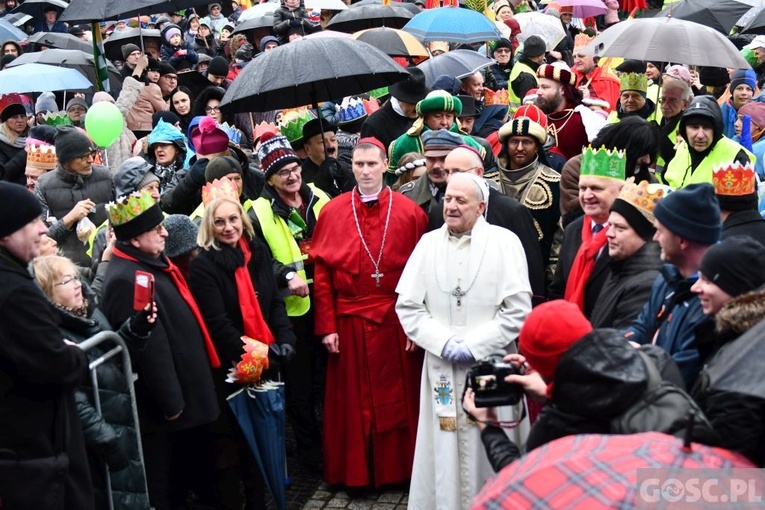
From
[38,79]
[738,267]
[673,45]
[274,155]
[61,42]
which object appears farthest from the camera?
[61,42]

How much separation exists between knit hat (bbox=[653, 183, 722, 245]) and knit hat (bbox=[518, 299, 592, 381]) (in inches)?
37.4

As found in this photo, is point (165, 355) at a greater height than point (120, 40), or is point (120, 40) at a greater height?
point (120, 40)

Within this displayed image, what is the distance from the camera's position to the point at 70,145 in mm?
7574

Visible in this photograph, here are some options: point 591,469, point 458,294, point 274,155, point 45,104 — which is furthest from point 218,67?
point 591,469

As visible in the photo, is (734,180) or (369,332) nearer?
Answer: (734,180)

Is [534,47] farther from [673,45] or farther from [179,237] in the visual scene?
[179,237]

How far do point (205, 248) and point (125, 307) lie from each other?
711mm

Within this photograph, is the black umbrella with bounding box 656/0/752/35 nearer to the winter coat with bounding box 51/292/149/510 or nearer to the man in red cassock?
the man in red cassock

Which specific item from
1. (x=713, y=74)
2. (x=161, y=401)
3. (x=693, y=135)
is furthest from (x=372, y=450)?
(x=713, y=74)

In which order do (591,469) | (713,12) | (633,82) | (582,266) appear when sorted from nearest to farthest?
(591,469)
(582,266)
(633,82)
(713,12)

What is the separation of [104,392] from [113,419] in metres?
0.15

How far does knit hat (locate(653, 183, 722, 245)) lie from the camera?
4.17 m

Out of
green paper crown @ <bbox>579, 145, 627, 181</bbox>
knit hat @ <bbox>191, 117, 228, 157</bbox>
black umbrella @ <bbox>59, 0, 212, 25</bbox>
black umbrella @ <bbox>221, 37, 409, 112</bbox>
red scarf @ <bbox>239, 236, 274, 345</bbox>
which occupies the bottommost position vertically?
red scarf @ <bbox>239, 236, 274, 345</bbox>

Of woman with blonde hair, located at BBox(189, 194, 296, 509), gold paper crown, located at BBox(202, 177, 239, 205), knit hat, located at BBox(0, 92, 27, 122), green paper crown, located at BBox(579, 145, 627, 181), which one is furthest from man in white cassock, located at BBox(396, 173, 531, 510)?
knit hat, located at BBox(0, 92, 27, 122)
